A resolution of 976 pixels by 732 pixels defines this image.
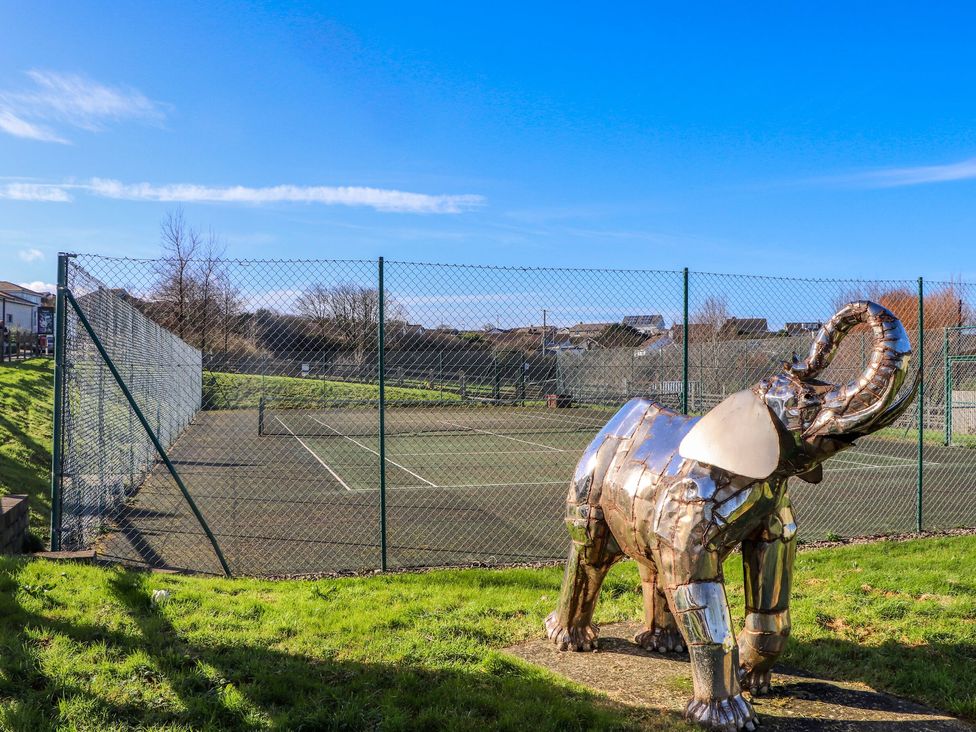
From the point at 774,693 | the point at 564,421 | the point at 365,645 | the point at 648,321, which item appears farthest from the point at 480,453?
the point at 774,693

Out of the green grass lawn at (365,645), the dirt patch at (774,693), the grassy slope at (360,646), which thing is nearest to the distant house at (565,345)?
the green grass lawn at (365,645)

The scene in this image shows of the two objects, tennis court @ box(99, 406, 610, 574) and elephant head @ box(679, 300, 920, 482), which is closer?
elephant head @ box(679, 300, 920, 482)

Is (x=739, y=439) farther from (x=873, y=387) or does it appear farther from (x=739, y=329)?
(x=739, y=329)

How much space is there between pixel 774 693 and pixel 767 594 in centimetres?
79

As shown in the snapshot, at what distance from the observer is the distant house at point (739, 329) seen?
1282 cm

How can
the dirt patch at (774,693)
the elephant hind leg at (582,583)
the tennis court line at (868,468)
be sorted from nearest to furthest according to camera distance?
the dirt patch at (774,693), the elephant hind leg at (582,583), the tennis court line at (868,468)

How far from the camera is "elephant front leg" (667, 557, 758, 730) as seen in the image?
3.41 meters

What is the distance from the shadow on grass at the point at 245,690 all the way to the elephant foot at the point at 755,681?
0.54 metres

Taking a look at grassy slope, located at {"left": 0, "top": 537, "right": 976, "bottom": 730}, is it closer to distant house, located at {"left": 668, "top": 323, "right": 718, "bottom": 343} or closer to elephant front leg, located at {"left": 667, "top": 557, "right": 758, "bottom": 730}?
elephant front leg, located at {"left": 667, "top": 557, "right": 758, "bottom": 730}

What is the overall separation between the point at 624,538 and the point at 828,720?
4.52ft

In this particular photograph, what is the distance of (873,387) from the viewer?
321 centimetres

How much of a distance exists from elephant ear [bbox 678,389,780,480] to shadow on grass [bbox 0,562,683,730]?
1364mm

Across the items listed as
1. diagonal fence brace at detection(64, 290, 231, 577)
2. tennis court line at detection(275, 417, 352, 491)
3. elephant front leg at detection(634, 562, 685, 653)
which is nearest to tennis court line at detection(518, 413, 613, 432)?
tennis court line at detection(275, 417, 352, 491)

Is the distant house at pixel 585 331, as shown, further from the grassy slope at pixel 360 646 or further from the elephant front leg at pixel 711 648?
the elephant front leg at pixel 711 648
